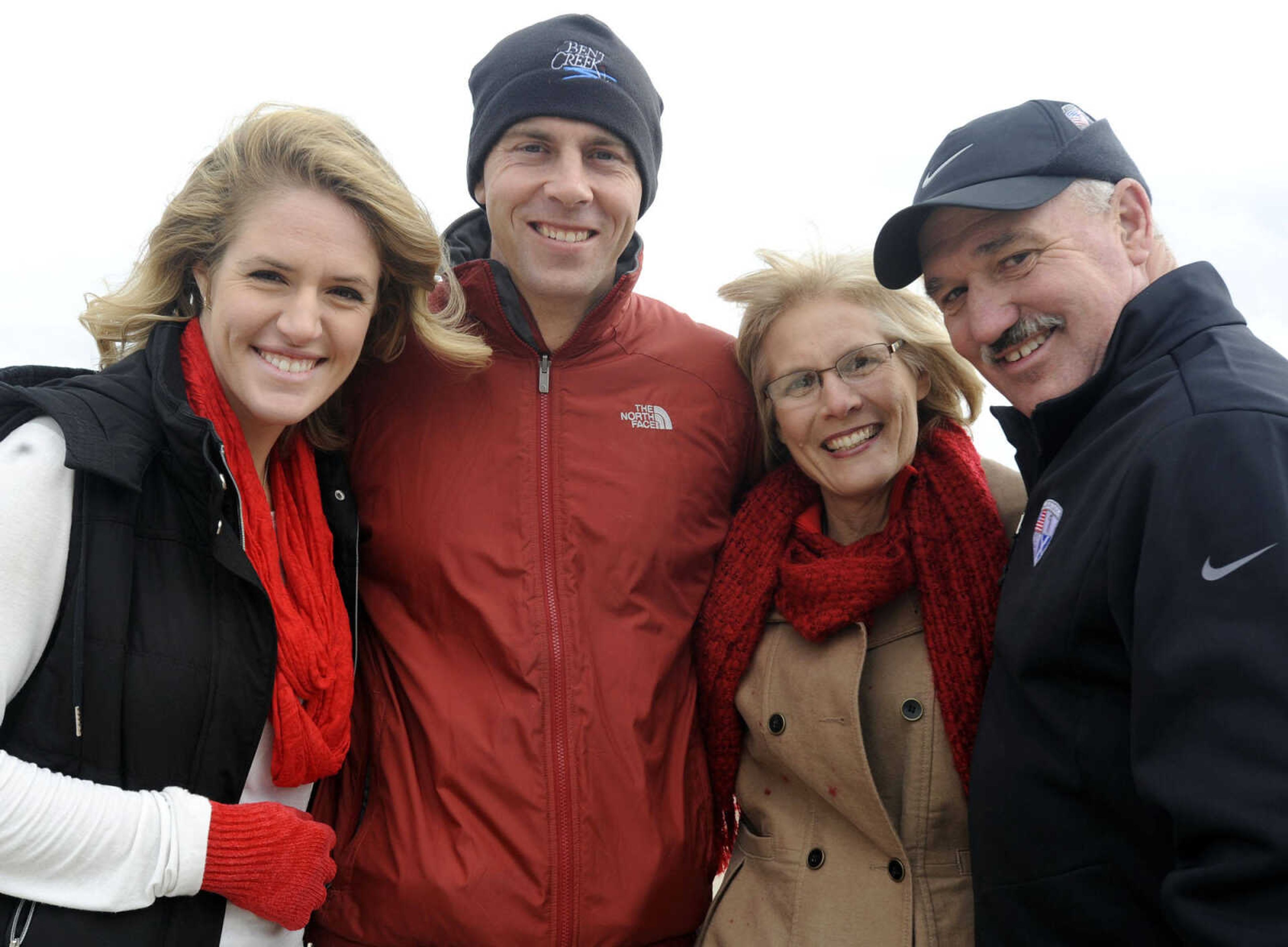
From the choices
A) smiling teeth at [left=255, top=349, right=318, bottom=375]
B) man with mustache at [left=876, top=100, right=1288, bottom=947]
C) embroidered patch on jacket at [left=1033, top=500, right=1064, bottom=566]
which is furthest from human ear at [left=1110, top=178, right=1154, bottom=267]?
smiling teeth at [left=255, top=349, right=318, bottom=375]

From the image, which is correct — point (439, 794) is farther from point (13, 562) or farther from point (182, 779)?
point (13, 562)

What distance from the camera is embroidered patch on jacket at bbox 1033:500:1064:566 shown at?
1895 mm

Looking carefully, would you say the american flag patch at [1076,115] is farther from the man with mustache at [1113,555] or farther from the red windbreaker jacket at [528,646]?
the red windbreaker jacket at [528,646]

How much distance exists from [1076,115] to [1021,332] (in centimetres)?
49

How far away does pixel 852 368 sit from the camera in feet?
8.73

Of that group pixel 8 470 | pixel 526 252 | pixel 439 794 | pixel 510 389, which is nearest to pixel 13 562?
pixel 8 470

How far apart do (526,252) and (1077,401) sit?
146 centimetres

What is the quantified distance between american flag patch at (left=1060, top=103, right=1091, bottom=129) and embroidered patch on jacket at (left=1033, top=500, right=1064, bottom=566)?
0.82m

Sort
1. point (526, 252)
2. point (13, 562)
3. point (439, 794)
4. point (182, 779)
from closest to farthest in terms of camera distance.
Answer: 1. point (13, 562)
2. point (182, 779)
3. point (439, 794)
4. point (526, 252)

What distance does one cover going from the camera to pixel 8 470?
176 cm

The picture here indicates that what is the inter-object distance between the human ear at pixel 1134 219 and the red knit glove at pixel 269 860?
2058 millimetres

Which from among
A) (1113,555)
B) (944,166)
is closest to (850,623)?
(1113,555)

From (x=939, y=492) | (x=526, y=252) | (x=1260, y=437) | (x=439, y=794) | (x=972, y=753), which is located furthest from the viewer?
(x=526, y=252)

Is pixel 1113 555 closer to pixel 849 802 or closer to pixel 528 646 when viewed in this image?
pixel 849 802
